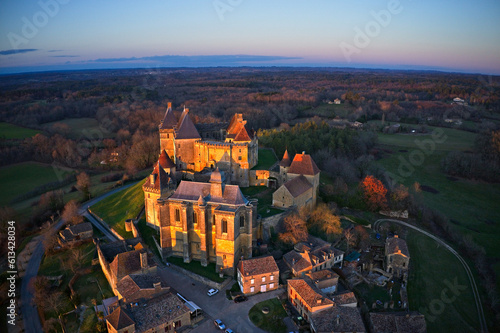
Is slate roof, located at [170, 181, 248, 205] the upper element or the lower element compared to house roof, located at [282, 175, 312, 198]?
upper

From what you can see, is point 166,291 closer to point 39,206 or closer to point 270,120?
point 39,206

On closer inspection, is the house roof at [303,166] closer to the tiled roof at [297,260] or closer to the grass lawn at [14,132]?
the tiled roof at [297,260]

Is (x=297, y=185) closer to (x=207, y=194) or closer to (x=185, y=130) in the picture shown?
(x=207, y=194)

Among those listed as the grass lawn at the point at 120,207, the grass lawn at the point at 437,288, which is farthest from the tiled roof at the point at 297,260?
the grass lawn at the point at 120,207

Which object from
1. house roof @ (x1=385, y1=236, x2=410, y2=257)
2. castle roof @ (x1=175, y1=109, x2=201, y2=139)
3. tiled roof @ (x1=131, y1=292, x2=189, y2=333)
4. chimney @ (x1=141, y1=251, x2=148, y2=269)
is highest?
castle roof @ (x1=175, y1=109, x2=201, y2=139)

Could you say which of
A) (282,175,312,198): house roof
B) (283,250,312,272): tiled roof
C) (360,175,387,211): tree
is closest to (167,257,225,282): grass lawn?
(283,250,312,272): tiled roof

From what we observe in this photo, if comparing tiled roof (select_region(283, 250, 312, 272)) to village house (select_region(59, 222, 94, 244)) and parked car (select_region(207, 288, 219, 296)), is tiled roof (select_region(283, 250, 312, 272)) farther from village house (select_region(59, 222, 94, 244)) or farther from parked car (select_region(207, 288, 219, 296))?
village house (select_region(59, 222, 94, 244))
